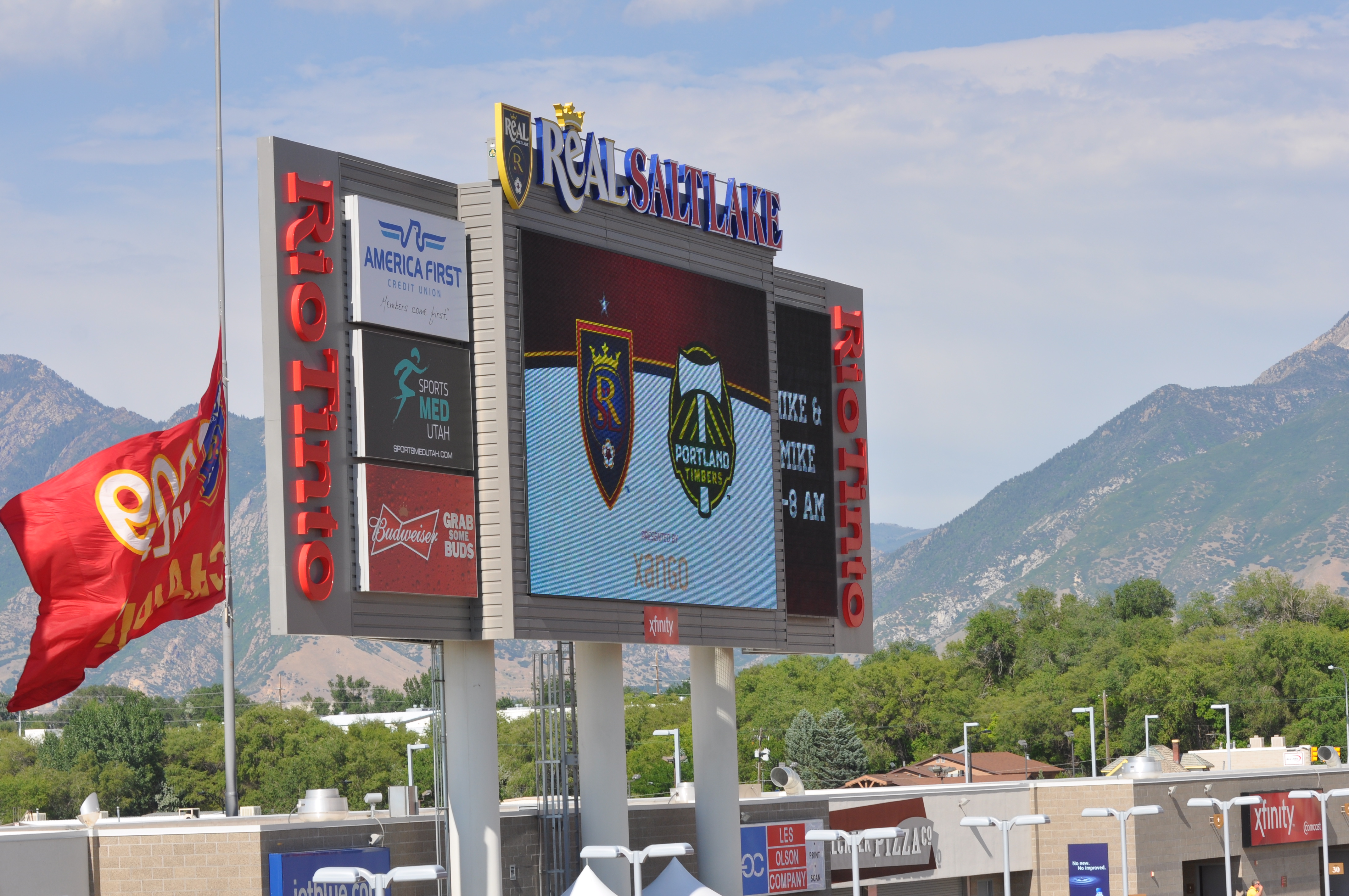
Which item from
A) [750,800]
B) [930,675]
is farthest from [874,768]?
[750,800]

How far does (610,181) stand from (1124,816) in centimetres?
2595

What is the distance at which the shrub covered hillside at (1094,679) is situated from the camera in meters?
136

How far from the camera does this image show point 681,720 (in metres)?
152

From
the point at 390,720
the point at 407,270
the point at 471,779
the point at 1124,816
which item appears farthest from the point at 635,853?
the point at 390,720

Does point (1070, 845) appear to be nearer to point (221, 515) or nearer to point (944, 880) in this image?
point (944, 880)

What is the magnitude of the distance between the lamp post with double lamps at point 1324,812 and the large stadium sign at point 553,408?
2219 centimetres

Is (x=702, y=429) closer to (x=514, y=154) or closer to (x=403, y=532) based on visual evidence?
(x=514, y=154)

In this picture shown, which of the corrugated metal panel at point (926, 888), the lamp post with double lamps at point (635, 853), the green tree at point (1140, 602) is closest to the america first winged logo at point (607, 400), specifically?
the lamp post with double lamps at point (635, 853)

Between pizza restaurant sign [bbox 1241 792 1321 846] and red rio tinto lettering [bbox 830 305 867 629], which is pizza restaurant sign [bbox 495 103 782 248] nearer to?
red rio tinto lettering [bbox 830 305 867 629]

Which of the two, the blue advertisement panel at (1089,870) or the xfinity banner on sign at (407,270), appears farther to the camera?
the blue advertisement panel at (1089,870)

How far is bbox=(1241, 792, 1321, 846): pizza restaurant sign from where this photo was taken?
56.8m

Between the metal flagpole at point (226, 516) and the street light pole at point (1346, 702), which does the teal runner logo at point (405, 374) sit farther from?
the street light pole at point (1346, 702)

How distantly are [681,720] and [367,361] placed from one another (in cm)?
12705

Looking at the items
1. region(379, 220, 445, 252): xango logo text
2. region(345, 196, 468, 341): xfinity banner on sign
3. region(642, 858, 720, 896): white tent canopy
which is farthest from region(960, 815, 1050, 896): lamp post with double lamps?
region(379, 220, 445, 252): xango logo text
